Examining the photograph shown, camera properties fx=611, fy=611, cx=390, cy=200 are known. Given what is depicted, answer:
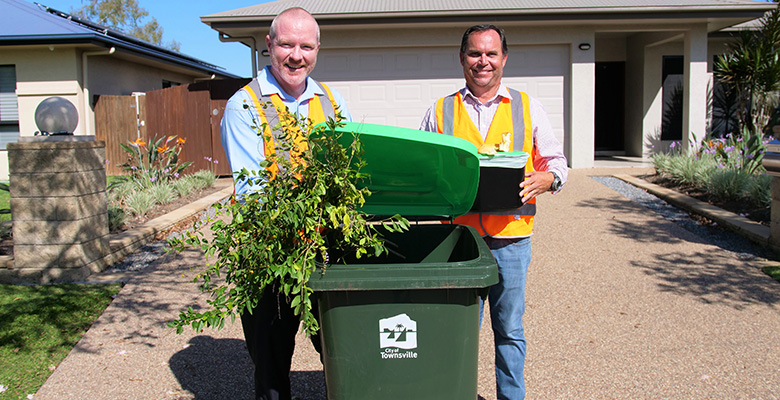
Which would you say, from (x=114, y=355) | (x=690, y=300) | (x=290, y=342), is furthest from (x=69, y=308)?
(x=690, y=300)

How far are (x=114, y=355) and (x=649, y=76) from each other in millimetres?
13518

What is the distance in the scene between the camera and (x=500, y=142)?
2.83 metres

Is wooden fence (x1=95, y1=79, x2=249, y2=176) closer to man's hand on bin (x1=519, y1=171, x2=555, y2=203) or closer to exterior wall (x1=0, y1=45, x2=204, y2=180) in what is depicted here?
exterior wall (x1=0, y1=45, x2=204, y2=180)

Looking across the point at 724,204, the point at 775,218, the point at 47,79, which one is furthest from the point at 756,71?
the point at 47,79

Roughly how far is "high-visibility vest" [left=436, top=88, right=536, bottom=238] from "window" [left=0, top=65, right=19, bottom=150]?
13361 millimetres

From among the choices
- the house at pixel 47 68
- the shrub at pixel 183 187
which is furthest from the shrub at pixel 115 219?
the house at pixel 47 68

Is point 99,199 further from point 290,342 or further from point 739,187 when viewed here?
point 739,187

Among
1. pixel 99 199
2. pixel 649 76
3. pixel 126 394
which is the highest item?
pixel 649 76

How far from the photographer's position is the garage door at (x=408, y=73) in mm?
12289

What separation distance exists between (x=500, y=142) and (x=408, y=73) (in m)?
9.73

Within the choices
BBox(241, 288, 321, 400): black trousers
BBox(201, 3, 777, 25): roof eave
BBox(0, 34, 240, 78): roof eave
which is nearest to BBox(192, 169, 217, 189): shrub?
BBox(201, 3, 777, 25): roof eave

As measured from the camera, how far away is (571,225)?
743 centimetres

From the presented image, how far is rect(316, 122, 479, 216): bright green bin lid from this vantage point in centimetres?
213

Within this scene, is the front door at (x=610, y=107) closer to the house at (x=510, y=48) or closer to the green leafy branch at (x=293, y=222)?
the house at (x=510, y=48)
